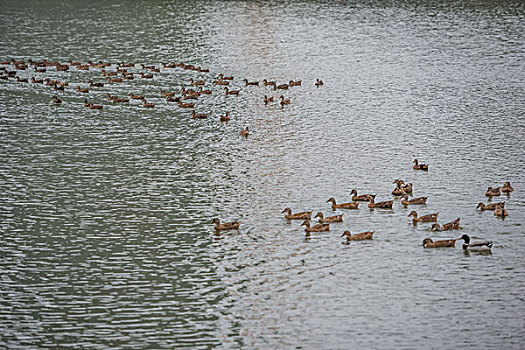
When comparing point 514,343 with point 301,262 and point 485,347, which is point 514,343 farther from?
point 301,262

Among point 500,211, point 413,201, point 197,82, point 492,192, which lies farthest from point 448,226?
point 197,82

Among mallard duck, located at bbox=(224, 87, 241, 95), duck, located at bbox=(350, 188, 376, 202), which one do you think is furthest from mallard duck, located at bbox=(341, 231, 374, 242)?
mallard duck, located at bbox=(224, 87, 241, 95)

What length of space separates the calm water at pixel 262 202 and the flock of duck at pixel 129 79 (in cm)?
63

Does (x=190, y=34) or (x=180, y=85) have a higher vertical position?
(x=190, y=34)

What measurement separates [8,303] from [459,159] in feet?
65.2

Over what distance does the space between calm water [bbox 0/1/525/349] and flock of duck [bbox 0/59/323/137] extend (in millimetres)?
634

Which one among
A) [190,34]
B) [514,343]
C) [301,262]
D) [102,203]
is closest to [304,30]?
[190,34]

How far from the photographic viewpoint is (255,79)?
5188 cm

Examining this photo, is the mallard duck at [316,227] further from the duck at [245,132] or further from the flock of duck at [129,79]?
the flock of duck at [129,79]

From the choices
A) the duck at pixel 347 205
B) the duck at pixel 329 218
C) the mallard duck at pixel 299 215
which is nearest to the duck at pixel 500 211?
the duck at pixel 347 205

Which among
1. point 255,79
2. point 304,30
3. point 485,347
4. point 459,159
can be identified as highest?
point 304,30

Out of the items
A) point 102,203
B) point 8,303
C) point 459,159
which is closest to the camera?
point 8,303

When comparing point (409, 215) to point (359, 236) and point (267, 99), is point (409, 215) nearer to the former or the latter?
point (359, 236)

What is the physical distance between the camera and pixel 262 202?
29375mm
